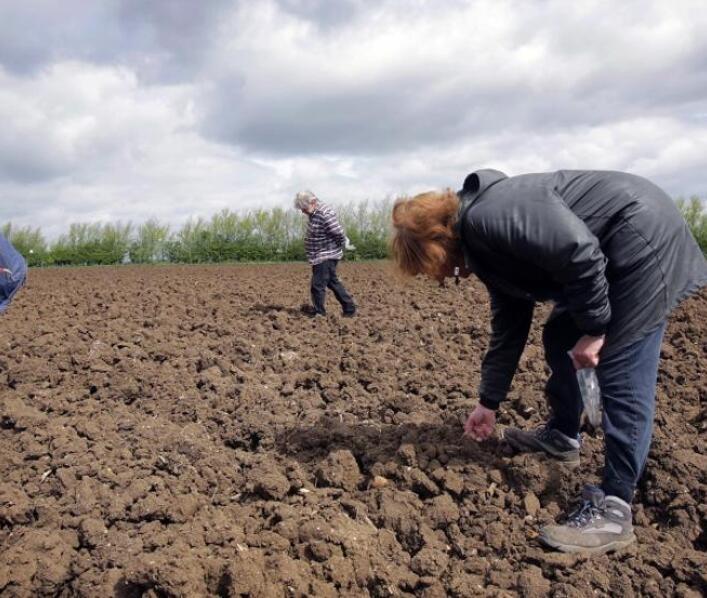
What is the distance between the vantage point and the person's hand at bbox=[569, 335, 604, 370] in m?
3.07

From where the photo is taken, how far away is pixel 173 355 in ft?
21.4

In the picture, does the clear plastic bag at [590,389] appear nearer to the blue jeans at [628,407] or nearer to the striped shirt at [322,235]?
the blue jeans at [628,407]

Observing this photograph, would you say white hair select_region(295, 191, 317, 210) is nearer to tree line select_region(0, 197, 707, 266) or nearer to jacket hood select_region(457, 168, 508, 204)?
jacket hood select_region(457, 168, 508, 204)

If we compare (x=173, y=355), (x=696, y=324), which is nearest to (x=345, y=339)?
(x=173, y=355)

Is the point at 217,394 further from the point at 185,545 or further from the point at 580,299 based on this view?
the point at 580,299

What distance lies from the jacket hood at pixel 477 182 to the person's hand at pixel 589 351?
2.56ft

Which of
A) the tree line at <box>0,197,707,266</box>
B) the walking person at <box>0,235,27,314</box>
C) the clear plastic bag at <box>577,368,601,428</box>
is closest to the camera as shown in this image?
the clear plastic bag at <box>577,368,601,428</box>

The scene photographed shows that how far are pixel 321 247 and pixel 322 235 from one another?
15 cm

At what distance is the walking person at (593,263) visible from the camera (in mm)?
2854

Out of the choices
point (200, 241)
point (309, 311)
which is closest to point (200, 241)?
point (200, 241)

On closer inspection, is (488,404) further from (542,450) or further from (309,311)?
(309,311)

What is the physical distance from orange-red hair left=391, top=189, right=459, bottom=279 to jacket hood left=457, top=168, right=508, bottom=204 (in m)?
0.06

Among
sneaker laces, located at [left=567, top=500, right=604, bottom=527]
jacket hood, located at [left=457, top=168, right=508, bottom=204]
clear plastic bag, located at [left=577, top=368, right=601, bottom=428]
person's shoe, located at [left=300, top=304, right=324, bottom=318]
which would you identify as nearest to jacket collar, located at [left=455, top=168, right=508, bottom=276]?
jacket hood, located at [left=457, top=168, right=508, bottom=204]

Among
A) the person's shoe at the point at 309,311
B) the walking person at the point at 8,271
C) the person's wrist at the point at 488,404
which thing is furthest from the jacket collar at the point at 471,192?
the person's shoe at the point at 309,311
